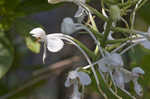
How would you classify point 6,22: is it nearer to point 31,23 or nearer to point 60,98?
point 31,23

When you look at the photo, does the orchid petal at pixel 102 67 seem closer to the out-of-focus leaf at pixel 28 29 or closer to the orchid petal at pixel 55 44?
the orchid petal at pixel 55 44

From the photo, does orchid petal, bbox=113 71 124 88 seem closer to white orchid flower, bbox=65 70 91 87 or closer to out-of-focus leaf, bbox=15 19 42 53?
white orchid flower, bbox=65 70 91 87

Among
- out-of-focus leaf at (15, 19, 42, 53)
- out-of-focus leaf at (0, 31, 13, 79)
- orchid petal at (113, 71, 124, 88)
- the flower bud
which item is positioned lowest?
out-of-focus leaf at (0, 31, 13, 79)

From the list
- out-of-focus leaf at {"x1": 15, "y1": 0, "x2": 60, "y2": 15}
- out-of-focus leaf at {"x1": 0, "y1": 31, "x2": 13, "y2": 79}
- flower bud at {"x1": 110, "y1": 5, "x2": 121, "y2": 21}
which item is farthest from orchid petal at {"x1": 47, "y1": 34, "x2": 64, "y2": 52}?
out-of-focus leaf at {"x1": 15, "y1": 0, "x2": 60, "y2": 15}

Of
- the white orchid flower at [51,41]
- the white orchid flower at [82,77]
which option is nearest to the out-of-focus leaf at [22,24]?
the white orchid flower at [51,41]

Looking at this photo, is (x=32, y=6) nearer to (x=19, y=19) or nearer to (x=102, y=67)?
(x=19, y=19)

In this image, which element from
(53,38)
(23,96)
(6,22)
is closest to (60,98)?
(23,96)
